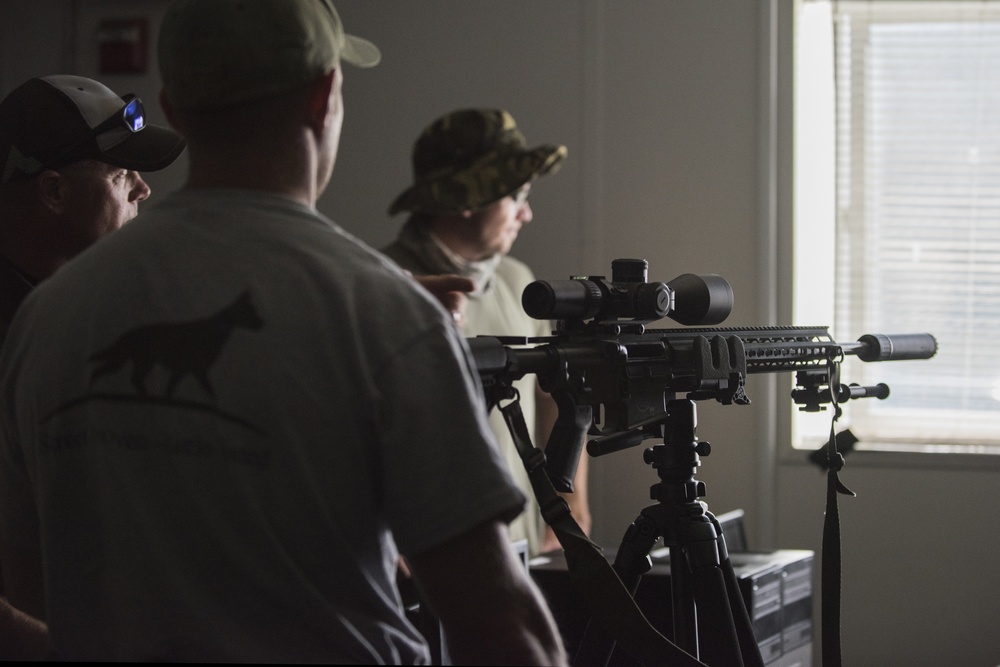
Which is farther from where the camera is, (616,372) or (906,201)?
(906,201)

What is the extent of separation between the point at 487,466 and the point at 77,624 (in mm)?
366

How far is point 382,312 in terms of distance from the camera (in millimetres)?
782

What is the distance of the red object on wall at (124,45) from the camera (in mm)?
3199

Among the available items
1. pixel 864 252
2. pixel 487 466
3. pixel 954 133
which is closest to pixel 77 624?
pixel 487 466

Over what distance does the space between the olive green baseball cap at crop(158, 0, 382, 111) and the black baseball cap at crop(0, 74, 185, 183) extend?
1.90 ft

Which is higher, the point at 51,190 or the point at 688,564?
the point at 51,190

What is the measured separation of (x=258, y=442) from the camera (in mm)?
765

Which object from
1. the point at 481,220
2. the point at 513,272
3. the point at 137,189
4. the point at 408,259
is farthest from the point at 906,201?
the point at 137,189

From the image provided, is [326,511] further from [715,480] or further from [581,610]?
[715,480]

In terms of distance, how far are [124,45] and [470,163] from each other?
4.69 feet

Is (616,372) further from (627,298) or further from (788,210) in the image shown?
(788,210)

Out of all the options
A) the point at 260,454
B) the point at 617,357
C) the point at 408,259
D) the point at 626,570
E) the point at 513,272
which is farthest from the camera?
the point at 513,272

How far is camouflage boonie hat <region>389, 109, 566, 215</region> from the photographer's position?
240 cm

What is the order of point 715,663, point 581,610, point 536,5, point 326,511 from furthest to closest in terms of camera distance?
point 536,5, point 581,610, point 715,663, point 326,511
